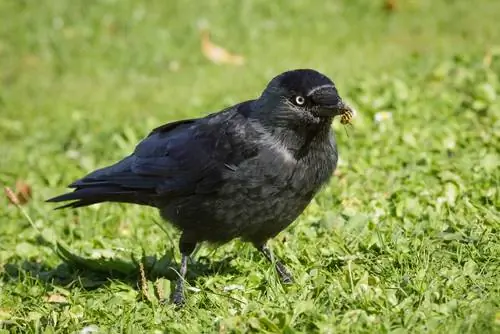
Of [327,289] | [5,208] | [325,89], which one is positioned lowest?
[5,208]

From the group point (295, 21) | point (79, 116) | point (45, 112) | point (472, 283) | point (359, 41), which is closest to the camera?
point (472, 283)

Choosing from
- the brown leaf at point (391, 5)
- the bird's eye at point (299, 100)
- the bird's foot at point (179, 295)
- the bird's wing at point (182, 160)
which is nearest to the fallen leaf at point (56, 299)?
the bird's foot at point (179, 295)

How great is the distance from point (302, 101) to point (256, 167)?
421mm

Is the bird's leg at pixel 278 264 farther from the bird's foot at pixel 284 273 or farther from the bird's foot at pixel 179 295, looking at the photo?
the bird's foot at pixel 179 295

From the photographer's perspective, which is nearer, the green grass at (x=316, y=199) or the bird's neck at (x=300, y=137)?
the green grass at (x=316, y=199)

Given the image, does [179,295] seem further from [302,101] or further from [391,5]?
[391,5]

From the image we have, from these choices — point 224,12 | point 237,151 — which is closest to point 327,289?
point 237,151

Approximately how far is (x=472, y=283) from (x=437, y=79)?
3.83 m

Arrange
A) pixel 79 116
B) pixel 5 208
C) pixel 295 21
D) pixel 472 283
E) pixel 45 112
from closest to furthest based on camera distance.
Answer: pixel 472 283, pixel 5 208, pixel 79 116, pixel 45 112, pixel 295 21

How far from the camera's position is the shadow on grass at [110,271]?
523cm

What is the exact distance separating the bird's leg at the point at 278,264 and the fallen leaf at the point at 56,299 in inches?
43.9

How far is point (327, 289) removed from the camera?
4.29 meters

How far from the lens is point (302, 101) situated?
15.5 feet

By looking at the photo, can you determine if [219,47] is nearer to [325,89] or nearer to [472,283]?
[325,89]
